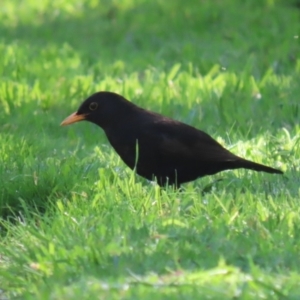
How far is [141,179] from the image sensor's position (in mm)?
5598

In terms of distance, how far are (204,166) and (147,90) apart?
2.57 meters

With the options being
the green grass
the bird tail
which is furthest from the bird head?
the bird tail

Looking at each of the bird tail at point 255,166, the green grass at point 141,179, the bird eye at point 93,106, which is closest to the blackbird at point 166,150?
the bird tail at point 255,166

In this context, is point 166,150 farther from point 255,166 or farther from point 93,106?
point 93,106

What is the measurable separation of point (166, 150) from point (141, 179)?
1.06ft

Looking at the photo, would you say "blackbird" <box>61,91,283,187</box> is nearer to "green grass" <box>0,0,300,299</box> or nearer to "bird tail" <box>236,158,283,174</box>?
"bird tail" <box>236,158,283,174</box>

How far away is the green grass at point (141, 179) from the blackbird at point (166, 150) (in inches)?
4.4

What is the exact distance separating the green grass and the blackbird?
11cm

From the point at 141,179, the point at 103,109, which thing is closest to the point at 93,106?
the point at 103,109

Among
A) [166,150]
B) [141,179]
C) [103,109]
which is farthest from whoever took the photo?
[103,109]

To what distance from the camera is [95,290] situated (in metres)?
3.54

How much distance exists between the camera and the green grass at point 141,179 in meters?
3.77

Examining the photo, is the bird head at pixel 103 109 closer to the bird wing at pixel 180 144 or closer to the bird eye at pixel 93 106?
the bird eye at pixel 93 106

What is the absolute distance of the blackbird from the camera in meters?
5.32
